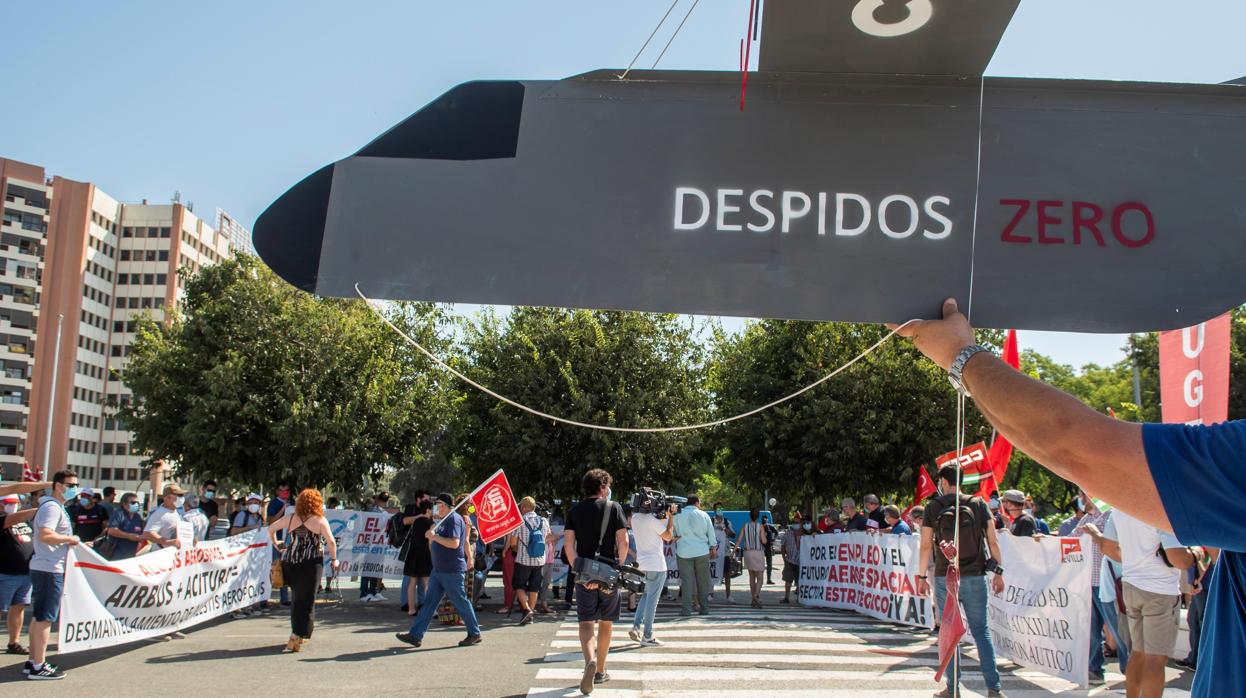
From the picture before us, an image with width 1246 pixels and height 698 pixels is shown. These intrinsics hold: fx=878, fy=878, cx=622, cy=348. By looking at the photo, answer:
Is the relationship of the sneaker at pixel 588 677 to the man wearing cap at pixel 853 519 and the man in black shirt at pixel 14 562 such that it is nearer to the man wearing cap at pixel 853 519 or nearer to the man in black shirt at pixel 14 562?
the man in black shirt at pixel 14 562

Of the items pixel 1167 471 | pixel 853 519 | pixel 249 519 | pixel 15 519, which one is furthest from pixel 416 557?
pixel 1167 471

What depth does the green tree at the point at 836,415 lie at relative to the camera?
914 inches

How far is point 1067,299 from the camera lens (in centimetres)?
258

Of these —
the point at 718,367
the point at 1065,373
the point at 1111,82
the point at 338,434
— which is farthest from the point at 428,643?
the point at 1065,373

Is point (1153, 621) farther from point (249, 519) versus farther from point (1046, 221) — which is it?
point (249, 519)

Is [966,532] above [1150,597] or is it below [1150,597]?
above

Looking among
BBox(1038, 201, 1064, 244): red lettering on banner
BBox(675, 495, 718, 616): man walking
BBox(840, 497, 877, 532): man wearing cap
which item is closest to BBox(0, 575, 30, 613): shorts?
BBox(675, 495, 718, 616): man walking

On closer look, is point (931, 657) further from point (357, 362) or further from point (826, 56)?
point (357, 362)

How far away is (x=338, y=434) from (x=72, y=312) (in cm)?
8321

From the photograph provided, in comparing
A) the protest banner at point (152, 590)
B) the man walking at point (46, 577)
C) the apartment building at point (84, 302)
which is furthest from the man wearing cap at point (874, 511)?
the apartment building at point (84, 302)

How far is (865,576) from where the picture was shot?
1508cm

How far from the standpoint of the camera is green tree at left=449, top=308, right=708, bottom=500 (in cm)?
2212

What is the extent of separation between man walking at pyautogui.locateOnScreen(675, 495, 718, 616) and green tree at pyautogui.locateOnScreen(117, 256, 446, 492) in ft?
37.4

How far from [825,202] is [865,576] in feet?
44.8
